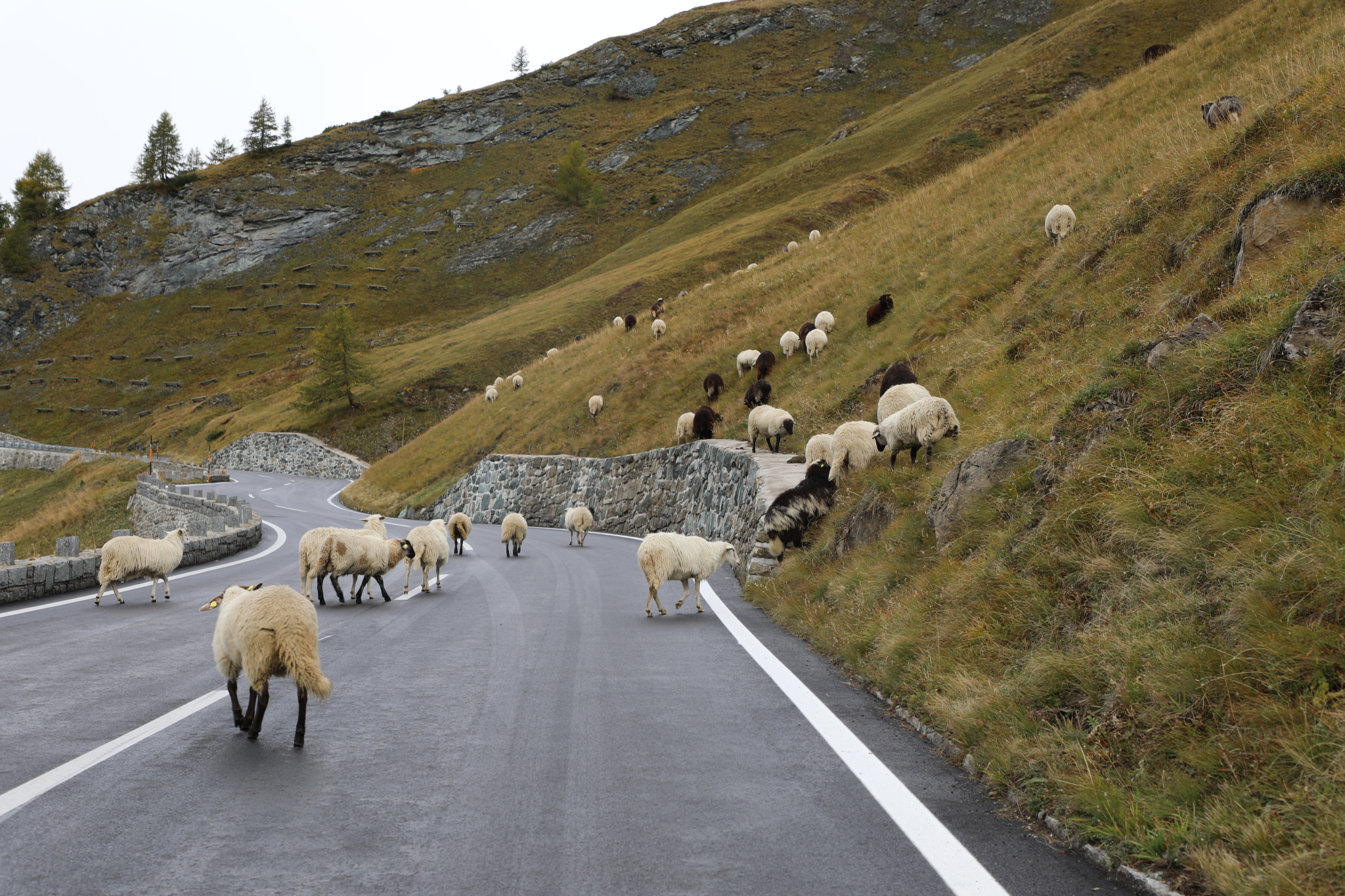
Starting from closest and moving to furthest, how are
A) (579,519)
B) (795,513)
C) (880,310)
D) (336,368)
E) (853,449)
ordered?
(795,513) < (853,449) < (579,519) < (880,310) < (336,368)

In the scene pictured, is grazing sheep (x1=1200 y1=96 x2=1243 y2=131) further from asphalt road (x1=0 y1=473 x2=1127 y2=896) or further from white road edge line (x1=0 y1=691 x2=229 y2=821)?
white road edge line (x1=0 y1=691 x2=229 y2=821)

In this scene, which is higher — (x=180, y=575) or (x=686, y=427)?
(x=686, y=427)

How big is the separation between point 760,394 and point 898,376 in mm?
8427

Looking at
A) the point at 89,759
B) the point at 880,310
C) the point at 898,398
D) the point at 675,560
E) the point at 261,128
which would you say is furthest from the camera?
the point at 261,128

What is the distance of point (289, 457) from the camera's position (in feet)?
216

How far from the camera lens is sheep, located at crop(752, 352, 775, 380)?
2523 cm

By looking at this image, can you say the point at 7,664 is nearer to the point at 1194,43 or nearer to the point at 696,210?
the point at 1194,43

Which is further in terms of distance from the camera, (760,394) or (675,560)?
(760,394)

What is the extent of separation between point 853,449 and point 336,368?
205 ft

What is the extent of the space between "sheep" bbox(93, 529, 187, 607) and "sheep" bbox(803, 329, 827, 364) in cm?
1671

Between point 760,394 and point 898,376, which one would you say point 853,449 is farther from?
point 760,394

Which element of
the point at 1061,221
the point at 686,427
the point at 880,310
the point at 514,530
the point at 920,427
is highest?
the point at 1061,221

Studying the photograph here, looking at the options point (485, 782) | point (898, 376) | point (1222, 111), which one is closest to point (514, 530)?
point (898, 376)

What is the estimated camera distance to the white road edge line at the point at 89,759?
4.11 metres
